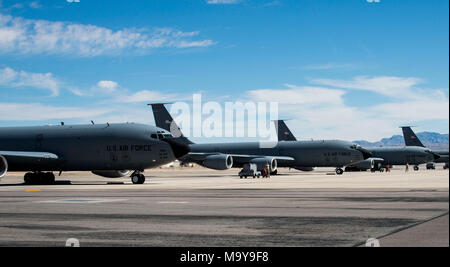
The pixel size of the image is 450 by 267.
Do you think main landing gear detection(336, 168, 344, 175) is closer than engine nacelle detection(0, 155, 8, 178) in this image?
No

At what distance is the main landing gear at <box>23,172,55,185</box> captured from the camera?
4944 cm

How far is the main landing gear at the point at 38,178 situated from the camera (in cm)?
4944

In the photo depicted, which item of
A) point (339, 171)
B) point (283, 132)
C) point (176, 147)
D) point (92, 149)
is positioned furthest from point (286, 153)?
point (92, 149)

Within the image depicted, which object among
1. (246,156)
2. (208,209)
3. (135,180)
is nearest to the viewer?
(208,209)

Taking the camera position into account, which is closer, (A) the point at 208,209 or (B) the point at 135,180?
(A) the point at 208,209

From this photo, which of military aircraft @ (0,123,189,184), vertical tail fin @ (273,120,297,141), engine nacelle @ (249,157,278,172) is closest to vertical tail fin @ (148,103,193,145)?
engine nacelle @ (249,157,278,172)

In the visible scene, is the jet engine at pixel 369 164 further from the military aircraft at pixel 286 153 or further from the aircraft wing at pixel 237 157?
the aircraft wing at pixel 237 157

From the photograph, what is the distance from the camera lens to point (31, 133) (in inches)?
1962

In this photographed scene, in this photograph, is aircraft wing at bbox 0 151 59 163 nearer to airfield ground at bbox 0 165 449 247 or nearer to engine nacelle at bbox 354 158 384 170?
airfield ground at bbox 0 165 449 247

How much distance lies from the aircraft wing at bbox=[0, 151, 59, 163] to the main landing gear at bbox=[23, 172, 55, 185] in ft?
9.77
